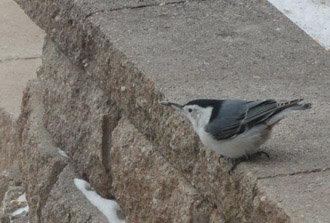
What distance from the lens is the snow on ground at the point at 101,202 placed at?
3253 millimetres

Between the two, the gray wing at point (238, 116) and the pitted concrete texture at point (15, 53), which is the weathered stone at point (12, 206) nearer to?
the pitted concrete texture at point (15, 53)

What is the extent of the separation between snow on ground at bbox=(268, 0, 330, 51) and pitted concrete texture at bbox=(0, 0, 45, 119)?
1773 mm

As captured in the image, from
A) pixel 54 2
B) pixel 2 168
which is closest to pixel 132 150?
pixel 54 2

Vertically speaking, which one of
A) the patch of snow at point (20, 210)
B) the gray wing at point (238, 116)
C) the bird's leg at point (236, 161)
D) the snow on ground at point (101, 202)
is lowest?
the patch of snow at point (20, 210)

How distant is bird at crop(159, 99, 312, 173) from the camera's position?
2.41 metres

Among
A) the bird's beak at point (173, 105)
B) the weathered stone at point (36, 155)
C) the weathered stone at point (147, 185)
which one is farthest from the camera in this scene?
the weathered stone at point (36, 155)

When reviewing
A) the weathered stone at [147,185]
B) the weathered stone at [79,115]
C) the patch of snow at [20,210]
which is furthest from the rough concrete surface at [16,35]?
the weathered stone at [147,185]

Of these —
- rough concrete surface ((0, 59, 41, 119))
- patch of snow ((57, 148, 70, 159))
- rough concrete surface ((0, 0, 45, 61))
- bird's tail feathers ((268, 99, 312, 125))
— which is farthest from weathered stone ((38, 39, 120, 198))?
rough concrete surface ((0, 0, 45, 61))

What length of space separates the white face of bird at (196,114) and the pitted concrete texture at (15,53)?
2.20 m

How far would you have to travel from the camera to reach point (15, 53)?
213 inches

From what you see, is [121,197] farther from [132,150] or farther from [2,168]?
[2,168]

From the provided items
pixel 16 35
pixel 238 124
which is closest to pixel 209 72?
pixel 238 124

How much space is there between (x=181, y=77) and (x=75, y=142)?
0.89 m

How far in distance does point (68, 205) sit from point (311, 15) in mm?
2005
